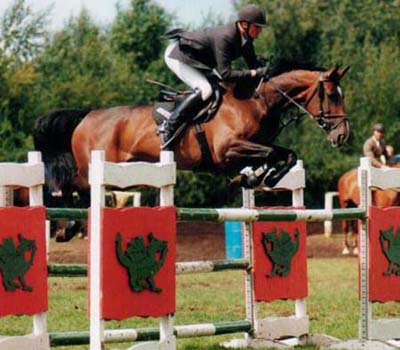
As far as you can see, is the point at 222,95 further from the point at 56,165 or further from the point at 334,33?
the point at 334,33

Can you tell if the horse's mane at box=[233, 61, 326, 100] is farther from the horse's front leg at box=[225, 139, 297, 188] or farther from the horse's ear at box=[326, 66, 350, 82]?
the horse's front leg at box=[225, 139, 297, 188]

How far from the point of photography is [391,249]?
8539mm

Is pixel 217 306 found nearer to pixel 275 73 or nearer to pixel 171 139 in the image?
pixel 171 139

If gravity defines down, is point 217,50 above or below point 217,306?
above

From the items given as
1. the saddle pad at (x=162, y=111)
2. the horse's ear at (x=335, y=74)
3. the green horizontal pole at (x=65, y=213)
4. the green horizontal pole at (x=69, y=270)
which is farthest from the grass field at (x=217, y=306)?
the horse's ear at (x=335, y=74)

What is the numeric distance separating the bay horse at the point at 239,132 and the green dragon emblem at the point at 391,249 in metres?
1.68

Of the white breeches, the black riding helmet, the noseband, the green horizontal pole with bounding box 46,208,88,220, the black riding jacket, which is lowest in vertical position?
the green horizontal pole with bounding box 46,208,88,220

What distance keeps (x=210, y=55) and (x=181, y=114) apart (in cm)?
56

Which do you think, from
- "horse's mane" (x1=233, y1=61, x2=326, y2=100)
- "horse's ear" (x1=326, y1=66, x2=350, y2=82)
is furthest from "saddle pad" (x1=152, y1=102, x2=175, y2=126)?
"horse's ear" (x1=326, y1=66, x2=350, y2=82)

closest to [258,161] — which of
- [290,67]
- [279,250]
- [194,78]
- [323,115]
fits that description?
[323,115]

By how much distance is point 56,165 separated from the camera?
38.3ft

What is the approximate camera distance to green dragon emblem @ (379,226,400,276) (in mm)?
8508

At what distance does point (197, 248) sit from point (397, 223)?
1332 cm

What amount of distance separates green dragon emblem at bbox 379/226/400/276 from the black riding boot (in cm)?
274
